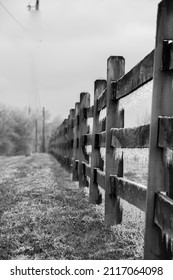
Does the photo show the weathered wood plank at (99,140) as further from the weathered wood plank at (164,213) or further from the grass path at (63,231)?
the weathered wood plank at (164,213)

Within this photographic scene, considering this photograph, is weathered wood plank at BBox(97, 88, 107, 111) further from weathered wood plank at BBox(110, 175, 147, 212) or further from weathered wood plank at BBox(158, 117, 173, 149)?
weathered wood plank at BBox(158, 117, 173, 149)

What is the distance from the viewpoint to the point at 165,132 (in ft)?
8.47

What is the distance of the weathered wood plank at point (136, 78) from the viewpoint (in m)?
3.05

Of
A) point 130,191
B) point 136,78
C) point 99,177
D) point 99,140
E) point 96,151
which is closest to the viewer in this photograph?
point 136,78

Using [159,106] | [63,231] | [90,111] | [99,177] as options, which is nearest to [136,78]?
[159,106]

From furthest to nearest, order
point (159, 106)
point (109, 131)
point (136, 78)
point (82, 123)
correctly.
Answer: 1. point (82, 123)
2. point (109, 131)
3. point (136, 78)
4. point (159, 106)

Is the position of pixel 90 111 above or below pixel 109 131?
above

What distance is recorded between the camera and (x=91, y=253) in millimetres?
3270

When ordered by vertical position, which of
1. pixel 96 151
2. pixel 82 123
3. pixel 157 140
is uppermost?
pixel 82 123

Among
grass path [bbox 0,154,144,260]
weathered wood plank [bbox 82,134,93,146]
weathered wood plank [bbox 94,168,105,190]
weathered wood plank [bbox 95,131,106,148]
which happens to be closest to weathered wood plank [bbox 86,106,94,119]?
weathered wood plank [bbox 82,134,93,146]

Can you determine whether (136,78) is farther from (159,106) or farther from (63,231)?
(63,231)

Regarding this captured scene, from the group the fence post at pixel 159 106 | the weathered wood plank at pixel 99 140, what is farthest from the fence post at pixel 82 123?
the fence post at pixel 159 106

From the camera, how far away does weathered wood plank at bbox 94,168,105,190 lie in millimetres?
4952

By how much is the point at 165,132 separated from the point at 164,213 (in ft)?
1.69
